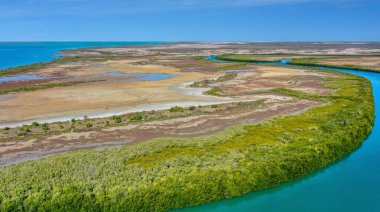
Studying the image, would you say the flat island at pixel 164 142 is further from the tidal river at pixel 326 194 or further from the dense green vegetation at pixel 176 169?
the tidal river at pixel 326 194

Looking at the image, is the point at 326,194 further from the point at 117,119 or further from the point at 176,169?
the point at 117,119

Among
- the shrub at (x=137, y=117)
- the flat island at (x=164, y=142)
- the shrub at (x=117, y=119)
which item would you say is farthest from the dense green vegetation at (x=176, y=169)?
the shrub at (x=137, y=117)

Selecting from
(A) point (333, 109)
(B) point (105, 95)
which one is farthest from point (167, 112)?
(A) point (333, 109)

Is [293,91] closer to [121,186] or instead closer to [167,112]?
[167,112]

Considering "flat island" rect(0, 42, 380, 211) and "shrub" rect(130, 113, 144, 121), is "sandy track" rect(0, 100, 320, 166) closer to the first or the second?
"flat island" rect(0, 42, 380, 211)

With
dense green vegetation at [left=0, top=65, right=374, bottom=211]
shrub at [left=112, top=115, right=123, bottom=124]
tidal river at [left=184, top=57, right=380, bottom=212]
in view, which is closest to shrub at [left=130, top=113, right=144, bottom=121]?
shrub at [left=112, top=115, right=123, bottom=124]
